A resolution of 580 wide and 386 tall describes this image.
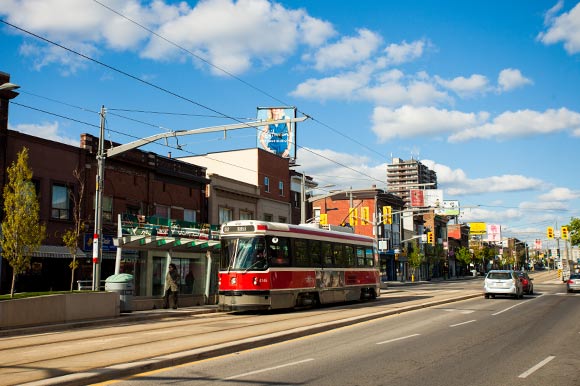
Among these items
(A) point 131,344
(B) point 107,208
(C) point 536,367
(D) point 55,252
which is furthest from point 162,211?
(C) point 536,367

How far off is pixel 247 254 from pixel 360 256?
877 centimetres

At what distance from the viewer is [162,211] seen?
36688 millimetres

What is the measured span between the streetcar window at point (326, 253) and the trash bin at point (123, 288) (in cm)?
810

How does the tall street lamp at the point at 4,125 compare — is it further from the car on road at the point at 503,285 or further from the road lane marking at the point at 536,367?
the car on road at the point at 503,285

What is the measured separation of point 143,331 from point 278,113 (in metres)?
46.1

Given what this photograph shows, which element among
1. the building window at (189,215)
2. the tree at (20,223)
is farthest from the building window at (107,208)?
the tree at (20,223)

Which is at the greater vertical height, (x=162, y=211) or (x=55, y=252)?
(x=162, y=211)

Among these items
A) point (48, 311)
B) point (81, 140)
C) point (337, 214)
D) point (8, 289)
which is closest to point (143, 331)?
point (48, 311)

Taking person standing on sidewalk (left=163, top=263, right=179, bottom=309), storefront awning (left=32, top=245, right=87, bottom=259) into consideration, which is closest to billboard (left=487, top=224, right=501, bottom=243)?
storefront awning (left=32, top=245, right=87, bottom=259)

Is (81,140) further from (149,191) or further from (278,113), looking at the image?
(278,113)

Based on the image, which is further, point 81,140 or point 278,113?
point 278,113

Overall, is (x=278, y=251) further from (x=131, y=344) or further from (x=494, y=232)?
(x=494, y=232)

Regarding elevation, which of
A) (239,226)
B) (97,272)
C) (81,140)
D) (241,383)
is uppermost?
(81,140)

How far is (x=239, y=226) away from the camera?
2238 centimetres
